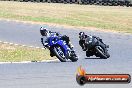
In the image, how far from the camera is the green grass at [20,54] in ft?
69.4

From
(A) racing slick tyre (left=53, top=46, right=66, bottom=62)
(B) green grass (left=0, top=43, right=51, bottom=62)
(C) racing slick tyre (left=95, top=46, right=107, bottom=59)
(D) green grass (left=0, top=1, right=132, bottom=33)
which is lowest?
(D) green grass (left=0, top=1, right=132, bottom=33)

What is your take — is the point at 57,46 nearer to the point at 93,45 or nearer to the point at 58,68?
the point at 58,68

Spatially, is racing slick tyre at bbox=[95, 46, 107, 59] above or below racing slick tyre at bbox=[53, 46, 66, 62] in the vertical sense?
below

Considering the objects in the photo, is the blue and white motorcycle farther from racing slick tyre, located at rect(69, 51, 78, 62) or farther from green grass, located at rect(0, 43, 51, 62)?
green grass, located at rect(0, 43, 51, 62)

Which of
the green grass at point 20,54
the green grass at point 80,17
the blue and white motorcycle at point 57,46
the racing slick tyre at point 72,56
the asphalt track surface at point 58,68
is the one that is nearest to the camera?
the asphalt track surface at point 58,68

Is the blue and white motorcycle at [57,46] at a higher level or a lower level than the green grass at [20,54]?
higher

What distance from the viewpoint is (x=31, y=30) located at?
3369 centimetres

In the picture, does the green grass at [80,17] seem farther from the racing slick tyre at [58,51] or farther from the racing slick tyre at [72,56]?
the racing slick tyre at [58,51]

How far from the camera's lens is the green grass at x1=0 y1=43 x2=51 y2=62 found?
21167 millimetres

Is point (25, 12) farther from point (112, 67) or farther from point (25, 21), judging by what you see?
point (112, 67)

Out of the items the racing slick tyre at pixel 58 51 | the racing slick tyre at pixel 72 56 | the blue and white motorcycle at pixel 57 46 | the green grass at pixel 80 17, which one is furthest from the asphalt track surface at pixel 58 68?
the green grass at pixel 80 17

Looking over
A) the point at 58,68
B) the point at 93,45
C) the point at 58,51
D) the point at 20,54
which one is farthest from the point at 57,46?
the point at 20,54

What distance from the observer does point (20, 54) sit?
2245 cm

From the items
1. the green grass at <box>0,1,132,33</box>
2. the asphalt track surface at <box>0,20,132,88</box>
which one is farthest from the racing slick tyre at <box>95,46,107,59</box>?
the green grass at <box>0,1,132,33</box>
